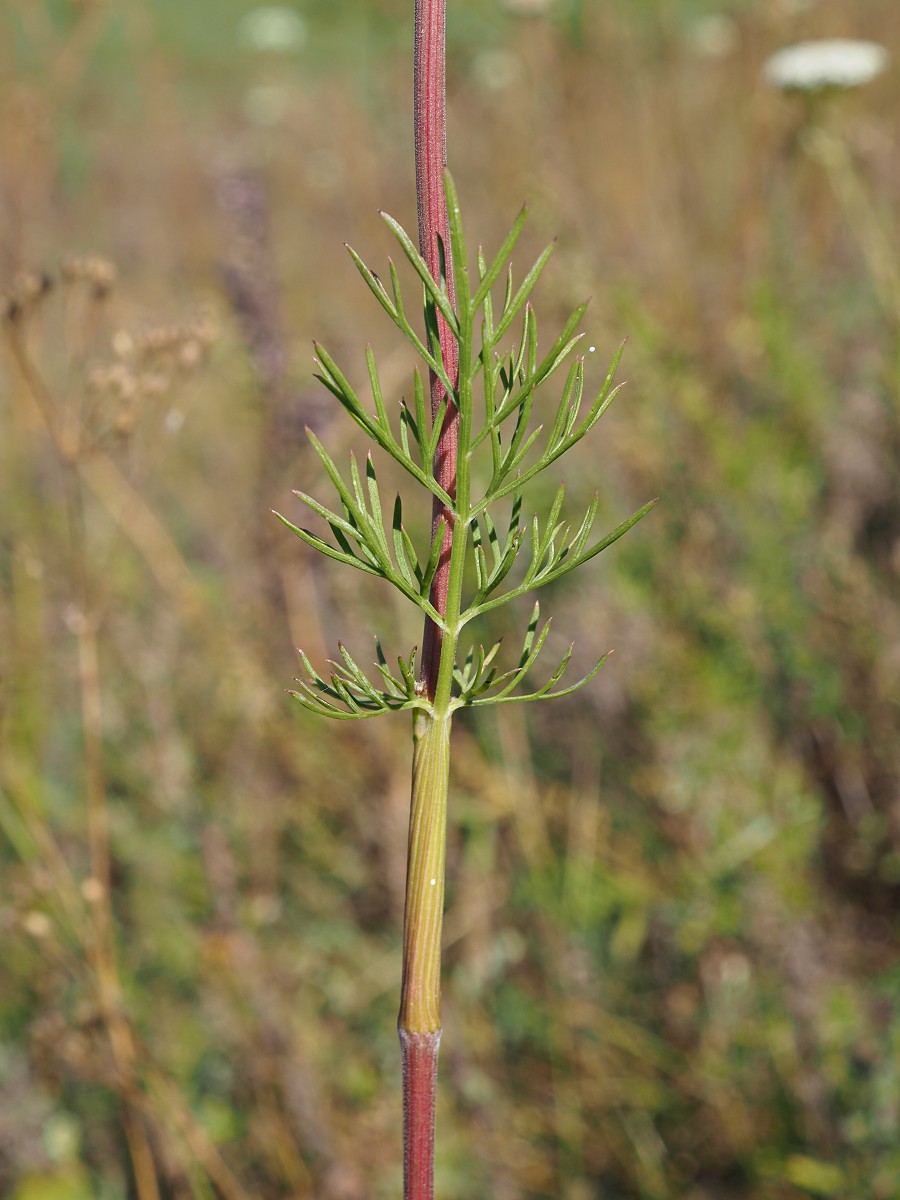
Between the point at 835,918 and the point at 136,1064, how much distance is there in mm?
1300

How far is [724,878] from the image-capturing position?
171 centimetres

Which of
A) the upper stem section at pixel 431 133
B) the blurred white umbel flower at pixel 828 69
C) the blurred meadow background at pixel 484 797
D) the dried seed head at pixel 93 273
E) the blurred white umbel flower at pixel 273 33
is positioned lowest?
the blurred meadow background at pixel 484 797

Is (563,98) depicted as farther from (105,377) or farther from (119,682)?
(105,377)

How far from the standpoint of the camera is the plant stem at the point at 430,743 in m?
0.43

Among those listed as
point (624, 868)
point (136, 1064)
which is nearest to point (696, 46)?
point (624, 868)

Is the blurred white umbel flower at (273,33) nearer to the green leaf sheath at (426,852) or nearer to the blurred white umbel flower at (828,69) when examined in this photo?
the blurred white umbel flower at (828,69)

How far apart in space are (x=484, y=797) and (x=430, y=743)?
1.67 metres

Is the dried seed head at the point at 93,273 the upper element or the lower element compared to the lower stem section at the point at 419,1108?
upper

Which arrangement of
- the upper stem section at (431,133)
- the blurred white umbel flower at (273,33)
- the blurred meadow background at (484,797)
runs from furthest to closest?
the blurred white umbel flower at (273,33) → the blurred meadow background at (484,797) → the upper stem section at (431,133)

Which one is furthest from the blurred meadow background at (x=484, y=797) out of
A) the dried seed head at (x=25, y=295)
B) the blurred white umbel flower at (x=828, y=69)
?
the blurred white umbel flower at (x=828, y=69)

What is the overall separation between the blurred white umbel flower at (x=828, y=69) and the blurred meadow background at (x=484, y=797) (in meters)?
0.11

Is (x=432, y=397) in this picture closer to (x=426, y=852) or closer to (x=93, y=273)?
(x=426, y=852)

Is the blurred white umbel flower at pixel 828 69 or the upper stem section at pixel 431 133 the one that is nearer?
the upper stem section at pixel 431 133

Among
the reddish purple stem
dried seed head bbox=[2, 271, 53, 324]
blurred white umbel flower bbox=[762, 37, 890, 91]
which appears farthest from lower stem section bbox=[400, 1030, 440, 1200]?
blurred white umbel flower bbox=[762, 37, 890, 91]
